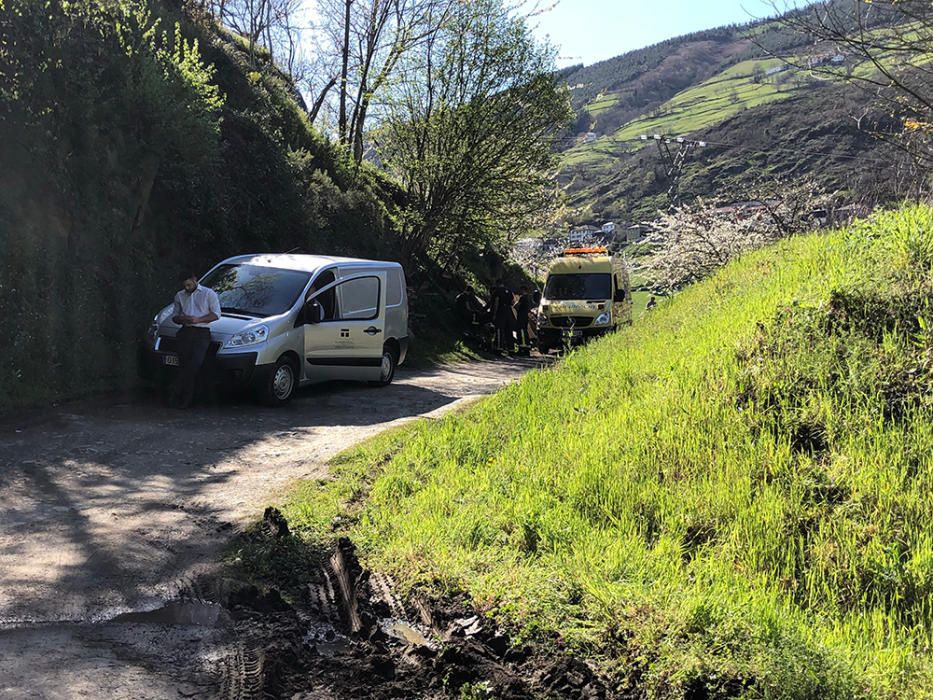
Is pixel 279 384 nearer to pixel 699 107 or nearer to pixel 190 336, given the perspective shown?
pixel 190 336

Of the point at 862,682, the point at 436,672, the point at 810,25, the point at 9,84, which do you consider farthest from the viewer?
the point at 9,84

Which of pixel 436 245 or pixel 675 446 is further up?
pixel 436 245

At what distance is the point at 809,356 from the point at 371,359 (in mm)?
8575

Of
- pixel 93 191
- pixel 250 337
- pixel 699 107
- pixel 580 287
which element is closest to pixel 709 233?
pixel 580 287

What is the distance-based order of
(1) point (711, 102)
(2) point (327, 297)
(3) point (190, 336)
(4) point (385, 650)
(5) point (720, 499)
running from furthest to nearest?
(1) point (711, 102), (2) point (327, 297), (3) point (190, 336), (5) point (720, 499), (4) point (385, 650)

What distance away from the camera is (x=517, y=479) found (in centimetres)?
584

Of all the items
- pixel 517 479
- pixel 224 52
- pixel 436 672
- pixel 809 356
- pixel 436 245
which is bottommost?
pixel 436 672

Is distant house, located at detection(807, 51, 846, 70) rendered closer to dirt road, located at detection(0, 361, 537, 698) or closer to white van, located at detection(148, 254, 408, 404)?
dirt road, located at detection(0, 361, 537, 698)

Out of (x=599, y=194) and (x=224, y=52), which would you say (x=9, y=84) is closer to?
(x=224, y=52)

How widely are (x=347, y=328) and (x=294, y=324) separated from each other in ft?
4.38

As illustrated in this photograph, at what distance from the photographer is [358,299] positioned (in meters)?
13.5

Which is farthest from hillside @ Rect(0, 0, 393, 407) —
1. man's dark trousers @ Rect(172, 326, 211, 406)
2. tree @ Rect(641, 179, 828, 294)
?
tree @ Rect(641, 179, 828, 294)

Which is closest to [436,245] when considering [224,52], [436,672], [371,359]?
[224,52]

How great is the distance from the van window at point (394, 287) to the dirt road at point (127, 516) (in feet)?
9.43
